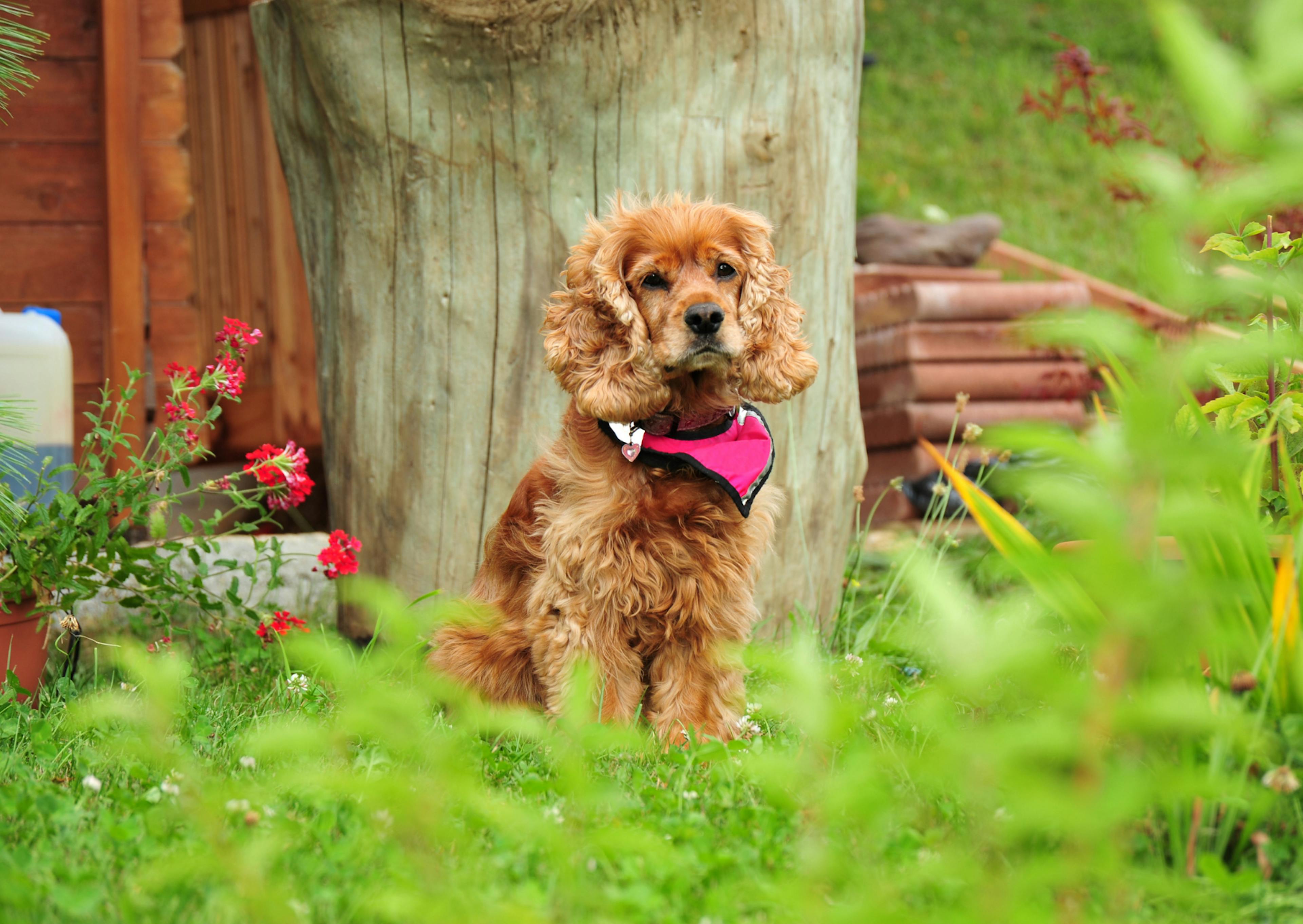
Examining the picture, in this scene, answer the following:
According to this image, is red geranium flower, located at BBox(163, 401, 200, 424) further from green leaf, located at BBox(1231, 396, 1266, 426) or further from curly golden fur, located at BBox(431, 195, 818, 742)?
green leaf, located at BBox(1231, 396, 1266, 426)

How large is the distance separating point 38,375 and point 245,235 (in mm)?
2703

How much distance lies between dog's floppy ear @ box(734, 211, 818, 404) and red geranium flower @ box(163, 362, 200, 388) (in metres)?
1.58

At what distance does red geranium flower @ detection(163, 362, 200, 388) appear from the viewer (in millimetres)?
3160

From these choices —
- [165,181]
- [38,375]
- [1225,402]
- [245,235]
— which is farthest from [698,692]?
[245,235]

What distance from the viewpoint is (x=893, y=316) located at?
5.54 metres

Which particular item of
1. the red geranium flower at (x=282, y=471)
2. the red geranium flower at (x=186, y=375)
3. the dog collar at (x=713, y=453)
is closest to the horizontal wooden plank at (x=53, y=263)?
the red geranium flower at (x=186, y=375)

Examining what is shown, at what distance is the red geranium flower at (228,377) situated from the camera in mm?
3129

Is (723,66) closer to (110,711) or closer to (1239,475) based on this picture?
(1239,475)

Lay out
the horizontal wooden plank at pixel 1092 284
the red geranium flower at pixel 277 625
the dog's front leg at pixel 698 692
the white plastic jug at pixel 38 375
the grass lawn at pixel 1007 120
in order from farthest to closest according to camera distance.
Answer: the grass lawn at pixel 1007 120, the horizontal wooden plank at pixel 1092 284, the white plastic jug at pixel 38 375, the red geranium flower at pixel 277 625, the dog's front leg at pixel 698 692

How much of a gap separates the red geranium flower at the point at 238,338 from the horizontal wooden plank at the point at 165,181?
49.0 inches

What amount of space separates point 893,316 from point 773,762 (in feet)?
14.4

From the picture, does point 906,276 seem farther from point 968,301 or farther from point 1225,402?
point 1225,402

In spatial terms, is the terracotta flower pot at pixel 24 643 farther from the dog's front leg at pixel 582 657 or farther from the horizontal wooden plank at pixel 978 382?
the horizontal wooden plank at pixel 978 382

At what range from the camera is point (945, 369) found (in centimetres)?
541
